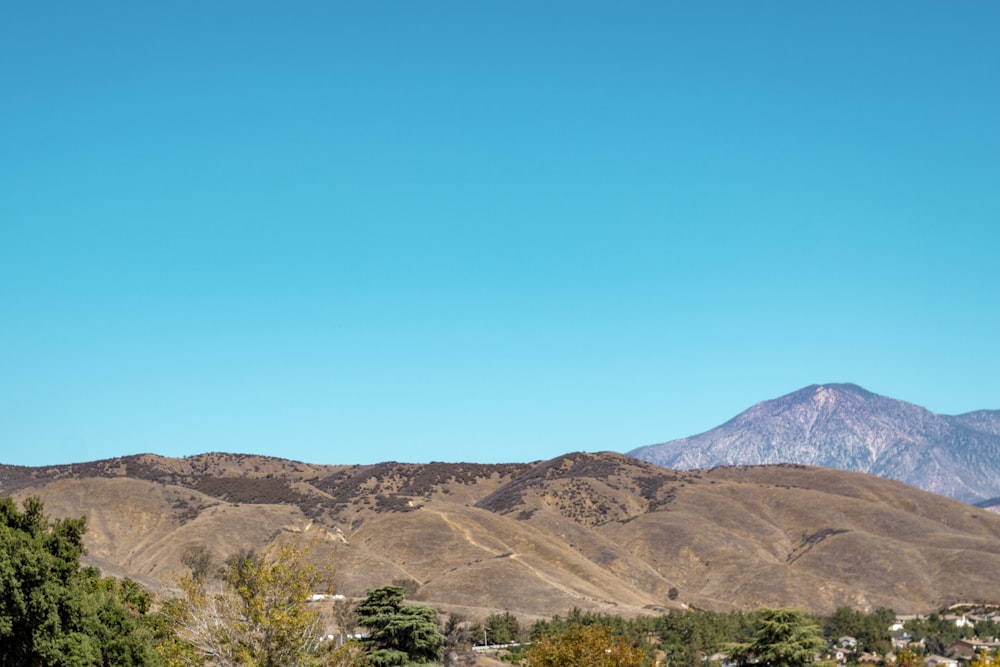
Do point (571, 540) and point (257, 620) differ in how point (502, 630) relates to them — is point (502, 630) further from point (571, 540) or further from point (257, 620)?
point (257, 620)

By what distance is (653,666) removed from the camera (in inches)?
2475

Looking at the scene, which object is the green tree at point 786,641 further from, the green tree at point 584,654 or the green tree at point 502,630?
the green tree at point 502,630

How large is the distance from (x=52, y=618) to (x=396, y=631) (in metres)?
24.3

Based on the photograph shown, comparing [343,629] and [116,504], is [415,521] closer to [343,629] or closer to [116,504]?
[116,504]

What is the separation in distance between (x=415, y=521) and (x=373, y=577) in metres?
25.5

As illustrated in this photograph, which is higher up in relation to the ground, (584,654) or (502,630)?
(584,654)

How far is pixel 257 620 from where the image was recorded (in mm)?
26938

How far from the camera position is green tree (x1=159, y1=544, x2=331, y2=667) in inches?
1060

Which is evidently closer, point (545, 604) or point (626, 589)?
point (545, 604)

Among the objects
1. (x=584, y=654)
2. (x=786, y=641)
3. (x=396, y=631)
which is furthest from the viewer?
(x=396, y=631)

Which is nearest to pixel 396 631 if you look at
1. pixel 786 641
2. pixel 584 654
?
pixel 584 654

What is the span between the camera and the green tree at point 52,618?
32938mm

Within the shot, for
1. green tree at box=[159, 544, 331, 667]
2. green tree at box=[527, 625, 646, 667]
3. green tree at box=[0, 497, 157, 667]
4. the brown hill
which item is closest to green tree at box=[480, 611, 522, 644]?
the brown hill

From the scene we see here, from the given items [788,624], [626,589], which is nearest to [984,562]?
[626,589]
